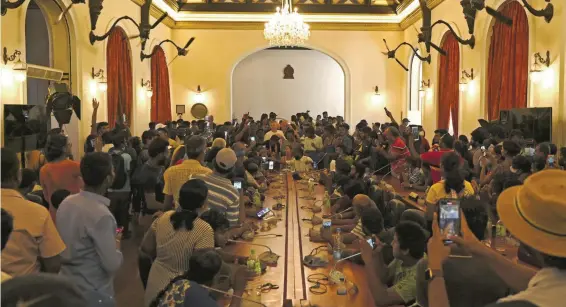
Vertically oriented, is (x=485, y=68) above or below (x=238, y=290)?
above

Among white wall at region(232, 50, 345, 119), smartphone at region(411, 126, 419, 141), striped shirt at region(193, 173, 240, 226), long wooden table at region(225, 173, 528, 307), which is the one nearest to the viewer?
long wooden table at region(225, 173, 528, 307)

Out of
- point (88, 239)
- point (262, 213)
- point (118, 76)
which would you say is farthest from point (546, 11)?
point (118, 76)

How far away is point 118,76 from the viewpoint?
13852mm

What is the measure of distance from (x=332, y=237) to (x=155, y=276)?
6.78ft

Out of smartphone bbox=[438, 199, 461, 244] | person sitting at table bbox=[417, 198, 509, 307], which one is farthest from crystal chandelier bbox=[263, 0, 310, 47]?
person sitting at table bbox=[417, 198, 509, 307]

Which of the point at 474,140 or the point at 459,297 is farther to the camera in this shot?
the point at 474,140

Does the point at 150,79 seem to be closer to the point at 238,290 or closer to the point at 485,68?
the point at 485,68

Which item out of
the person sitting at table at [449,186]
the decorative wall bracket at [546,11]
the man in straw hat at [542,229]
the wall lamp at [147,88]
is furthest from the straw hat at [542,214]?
the wall lamp at [147,88]

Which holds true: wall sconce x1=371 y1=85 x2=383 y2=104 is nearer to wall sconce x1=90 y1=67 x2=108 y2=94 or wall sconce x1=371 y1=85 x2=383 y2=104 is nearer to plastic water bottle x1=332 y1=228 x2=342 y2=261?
wall sconce x1=90 y1=67 x2=108 y2=94

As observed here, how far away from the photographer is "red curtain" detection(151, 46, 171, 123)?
17.1 metres

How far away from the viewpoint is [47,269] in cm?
321

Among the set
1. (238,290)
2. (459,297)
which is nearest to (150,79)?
(238,290)

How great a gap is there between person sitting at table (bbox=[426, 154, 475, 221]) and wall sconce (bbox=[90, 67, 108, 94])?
8.65m

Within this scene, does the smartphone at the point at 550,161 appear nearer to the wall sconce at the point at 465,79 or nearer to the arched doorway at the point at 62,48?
the wall sconce at the point at 465,79
